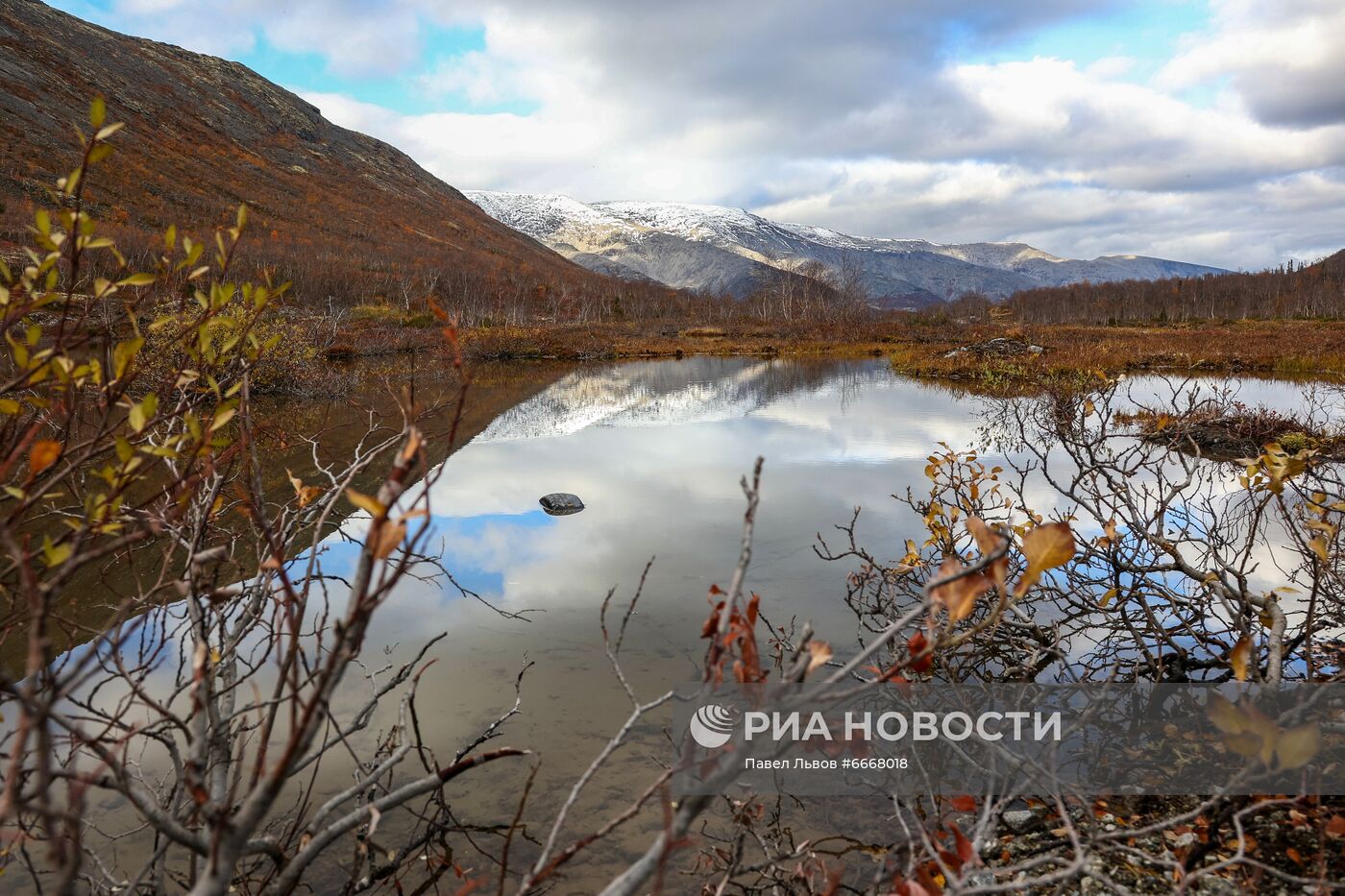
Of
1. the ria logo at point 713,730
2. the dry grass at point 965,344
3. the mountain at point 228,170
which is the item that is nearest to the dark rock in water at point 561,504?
the ria logo at point 713,730

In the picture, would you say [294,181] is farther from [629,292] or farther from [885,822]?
[885,822]

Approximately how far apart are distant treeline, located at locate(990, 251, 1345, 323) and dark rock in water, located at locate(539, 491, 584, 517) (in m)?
84.0

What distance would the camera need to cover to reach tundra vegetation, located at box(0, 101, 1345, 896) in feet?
3.73

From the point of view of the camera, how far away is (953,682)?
143 inches

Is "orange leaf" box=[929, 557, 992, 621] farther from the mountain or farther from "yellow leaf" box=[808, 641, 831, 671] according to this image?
the mountain

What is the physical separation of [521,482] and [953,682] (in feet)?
27.2

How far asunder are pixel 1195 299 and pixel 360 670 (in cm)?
11089

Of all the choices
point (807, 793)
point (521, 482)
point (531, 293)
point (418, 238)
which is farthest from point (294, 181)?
point (807, 793)

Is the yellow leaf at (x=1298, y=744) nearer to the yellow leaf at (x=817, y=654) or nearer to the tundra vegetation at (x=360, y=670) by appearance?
the tundra vegetation at (x=360, y=670)

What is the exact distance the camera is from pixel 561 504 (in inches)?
374

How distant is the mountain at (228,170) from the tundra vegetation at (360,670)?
47.5 m

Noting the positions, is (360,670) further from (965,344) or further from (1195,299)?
(1195,299)

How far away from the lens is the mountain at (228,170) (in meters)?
58.4

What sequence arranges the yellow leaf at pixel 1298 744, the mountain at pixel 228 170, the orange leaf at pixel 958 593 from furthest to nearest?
the mountain at pixel 228 170 < the yellow leaf at pixel 1298 744 < the orange leaf at pixel 958 593
